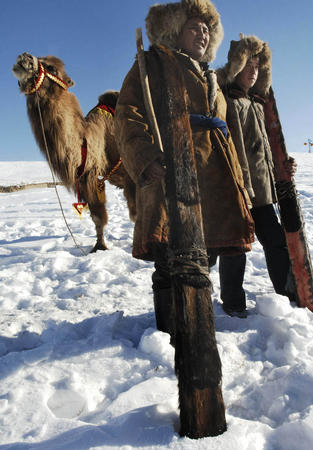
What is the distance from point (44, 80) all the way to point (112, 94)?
1148mm

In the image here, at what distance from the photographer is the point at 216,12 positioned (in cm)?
184

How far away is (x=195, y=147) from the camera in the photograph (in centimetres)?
170

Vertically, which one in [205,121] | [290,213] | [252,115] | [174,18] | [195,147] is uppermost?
[174,18]

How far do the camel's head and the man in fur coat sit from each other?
6.31 feet

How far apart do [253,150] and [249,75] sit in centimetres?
56

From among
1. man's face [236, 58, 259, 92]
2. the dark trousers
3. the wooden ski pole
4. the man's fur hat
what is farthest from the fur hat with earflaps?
the dark trousers

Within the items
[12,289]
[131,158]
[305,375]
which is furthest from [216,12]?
[12,289]

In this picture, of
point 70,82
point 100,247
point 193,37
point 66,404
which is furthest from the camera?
point 100,247

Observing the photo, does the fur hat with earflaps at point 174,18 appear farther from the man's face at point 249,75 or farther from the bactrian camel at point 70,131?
the bactrian camel at point 70,131

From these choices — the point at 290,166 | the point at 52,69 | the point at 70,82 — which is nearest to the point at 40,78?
the point at 52,69

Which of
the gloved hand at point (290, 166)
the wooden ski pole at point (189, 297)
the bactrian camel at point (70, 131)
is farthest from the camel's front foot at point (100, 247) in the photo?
the wooden ski pole at point (189, 297)

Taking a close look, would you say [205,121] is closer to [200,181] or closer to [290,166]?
[200,181]

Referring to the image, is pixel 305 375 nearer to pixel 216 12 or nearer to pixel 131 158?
pixel 131 158

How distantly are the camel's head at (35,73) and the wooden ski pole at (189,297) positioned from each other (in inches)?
105
